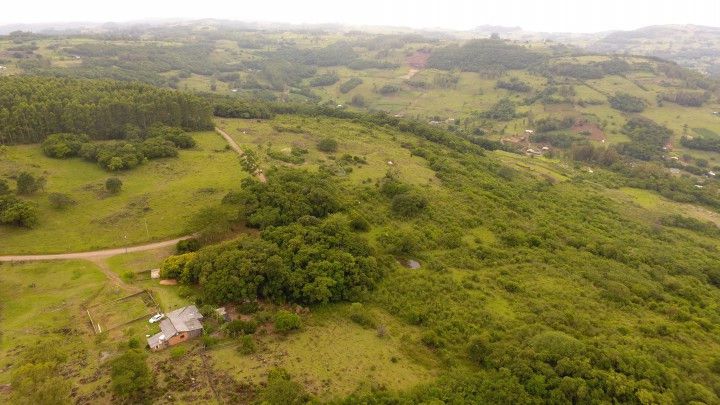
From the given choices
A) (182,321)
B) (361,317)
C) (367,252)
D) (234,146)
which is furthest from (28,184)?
(361,317)

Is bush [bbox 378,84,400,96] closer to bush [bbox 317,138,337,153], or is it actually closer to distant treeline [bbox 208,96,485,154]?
distant treeline [bbox 208,96,485,154]

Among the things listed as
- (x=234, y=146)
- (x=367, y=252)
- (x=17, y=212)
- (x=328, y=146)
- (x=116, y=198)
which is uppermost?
(x=17, y=212)

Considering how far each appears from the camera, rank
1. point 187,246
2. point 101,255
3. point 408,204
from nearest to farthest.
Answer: point 101,255, point 187,246, point 408,204

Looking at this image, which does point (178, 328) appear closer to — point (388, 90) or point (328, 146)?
point (328, 146)

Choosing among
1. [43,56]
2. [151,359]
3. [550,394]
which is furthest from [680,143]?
[43,56]

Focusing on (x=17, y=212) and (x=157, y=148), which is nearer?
(x=17, y=212)

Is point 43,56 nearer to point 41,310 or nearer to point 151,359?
point 41,310

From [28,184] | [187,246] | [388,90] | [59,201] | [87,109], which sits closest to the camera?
[187,246]
